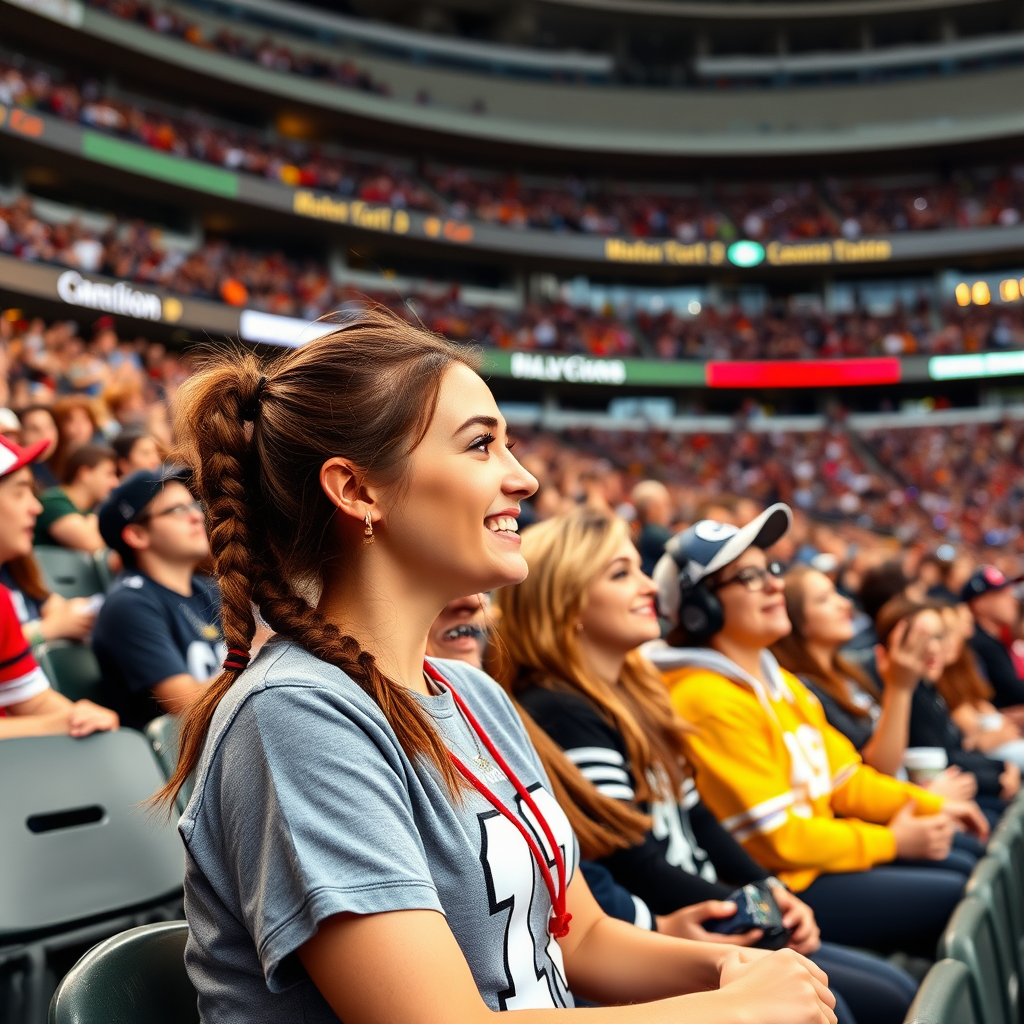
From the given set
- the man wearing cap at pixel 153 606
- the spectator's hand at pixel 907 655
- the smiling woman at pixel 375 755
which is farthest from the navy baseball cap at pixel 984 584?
the smiling woman at pixel 375 755

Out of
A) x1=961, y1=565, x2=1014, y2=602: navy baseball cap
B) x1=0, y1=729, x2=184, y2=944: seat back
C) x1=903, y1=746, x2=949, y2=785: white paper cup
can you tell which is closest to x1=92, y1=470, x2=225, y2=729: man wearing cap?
x1=0, y1=729, x2=184, y2=944: seat back

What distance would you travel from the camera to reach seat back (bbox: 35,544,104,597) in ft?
14.3

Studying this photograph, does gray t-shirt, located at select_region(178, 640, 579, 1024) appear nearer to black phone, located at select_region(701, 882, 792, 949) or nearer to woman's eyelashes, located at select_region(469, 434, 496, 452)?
woman's eyelashes, located at select_region(469, 434, 496, 452)

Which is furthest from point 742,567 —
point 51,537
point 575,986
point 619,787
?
point 51,537

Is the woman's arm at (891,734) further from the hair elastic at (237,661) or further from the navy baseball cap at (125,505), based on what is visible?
the hair elastic at (237,661)

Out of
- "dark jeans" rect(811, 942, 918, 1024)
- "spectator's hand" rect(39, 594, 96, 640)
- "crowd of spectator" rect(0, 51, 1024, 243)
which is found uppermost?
"crowd of spectator" rect(0, 51, 1024, 243)

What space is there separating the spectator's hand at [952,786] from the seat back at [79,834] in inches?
96.5

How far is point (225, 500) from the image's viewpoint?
1.33 m

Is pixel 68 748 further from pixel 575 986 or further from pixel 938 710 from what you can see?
pixel 938 710

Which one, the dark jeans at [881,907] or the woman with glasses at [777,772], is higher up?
the woman with glasses at [777,772]

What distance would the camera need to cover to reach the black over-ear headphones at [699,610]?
2.87 m

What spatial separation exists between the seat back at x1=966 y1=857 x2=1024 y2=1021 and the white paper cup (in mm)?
1063

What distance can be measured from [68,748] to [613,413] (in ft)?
78.1

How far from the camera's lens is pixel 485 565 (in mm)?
1341
